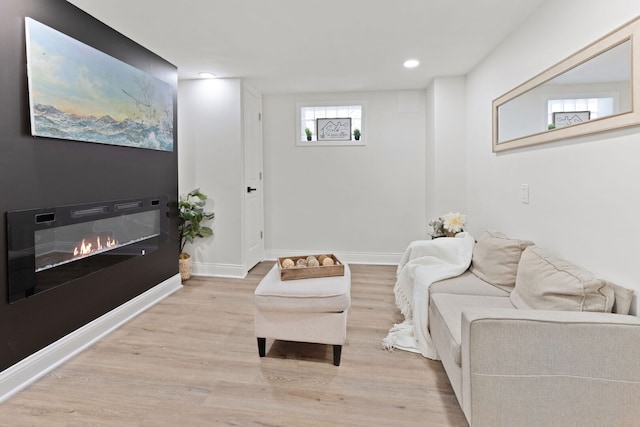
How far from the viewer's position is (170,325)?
2812 mm

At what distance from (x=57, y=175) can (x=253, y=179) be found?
2.43 m

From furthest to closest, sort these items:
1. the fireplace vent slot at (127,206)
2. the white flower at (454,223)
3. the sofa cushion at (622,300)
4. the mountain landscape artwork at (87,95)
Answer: the white flower at (454,223)
the fireplace vent slot at (127,206)
the mountain landscape artwork at (87,95)
the sofa cushion at (622,300)

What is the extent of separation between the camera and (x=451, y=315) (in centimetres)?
190

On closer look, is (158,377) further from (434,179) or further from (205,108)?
(434,179)

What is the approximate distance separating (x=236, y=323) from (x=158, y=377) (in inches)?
32.6

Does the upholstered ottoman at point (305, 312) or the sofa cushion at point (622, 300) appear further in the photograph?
the upholstered ottoman at point (305, 312)

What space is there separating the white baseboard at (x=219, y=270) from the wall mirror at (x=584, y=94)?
306 centimetres

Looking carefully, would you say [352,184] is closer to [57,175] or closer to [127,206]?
[127,206]

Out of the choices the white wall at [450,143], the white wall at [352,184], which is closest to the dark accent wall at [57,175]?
the white wall at [352,184]

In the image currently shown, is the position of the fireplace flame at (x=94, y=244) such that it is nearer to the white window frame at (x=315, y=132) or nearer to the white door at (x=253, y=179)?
the white door at (x=253, y=179)

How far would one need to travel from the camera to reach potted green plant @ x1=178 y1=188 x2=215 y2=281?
3.94 meters

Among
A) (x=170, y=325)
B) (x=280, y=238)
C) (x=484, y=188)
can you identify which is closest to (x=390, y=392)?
(x=170, y=325)

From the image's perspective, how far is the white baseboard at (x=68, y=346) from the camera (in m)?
1.93

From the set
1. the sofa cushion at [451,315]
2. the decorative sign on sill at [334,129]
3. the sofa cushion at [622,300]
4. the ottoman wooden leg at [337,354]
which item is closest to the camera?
the sofa cushion at [622,300]
